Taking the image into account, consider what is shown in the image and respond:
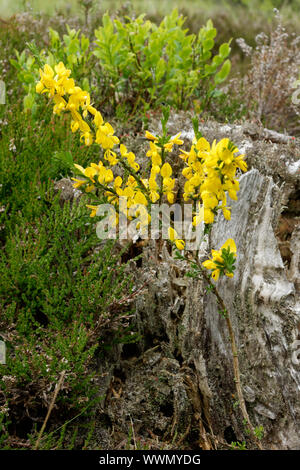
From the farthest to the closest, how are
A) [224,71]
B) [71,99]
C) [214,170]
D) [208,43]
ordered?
[224,71]
[208,43]
[71,99]
[214,170]

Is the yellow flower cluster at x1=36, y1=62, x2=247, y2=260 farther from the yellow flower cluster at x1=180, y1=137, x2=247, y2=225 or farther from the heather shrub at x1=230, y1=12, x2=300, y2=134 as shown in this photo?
the heather shrub at x1=230, y1=12, x2=300, y2=134

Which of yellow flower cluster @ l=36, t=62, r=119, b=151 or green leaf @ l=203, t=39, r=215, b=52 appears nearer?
yellow flower cluster @ l=36, t=62, r=119, b=151

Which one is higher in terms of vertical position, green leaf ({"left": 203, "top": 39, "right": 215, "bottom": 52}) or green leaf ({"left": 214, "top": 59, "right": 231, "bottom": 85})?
green leaf ({"left": 203, "top": 39, "right": 215, "bottom": 52})

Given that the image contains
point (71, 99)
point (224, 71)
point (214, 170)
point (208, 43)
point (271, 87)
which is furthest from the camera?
point (271, 87)

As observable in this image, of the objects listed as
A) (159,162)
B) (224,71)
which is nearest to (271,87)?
(224,71)

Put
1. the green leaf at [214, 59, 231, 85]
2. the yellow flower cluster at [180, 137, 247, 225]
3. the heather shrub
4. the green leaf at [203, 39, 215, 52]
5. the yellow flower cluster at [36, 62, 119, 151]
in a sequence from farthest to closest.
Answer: the heather shrub, the green leaf at [214, 59, 231, 85], the green leaf at [203, 39, 215, 52], the yellow flower cluster at [36, 62, 119, 151], the yellow flower cluster at [180, 137, 247, 225]

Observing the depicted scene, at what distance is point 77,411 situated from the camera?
1.53m

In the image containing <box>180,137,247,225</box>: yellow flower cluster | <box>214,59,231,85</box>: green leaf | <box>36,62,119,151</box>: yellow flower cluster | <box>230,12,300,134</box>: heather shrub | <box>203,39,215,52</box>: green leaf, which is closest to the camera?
<box>180,137,247,225</box>: yellow flower cluster

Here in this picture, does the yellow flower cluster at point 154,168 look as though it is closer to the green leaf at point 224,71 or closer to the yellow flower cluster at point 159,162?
the yellow flower cluster at point 159,162

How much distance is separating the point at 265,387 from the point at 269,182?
33.4 inches

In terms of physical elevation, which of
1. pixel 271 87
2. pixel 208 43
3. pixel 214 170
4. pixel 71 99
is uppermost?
pixel 208 43

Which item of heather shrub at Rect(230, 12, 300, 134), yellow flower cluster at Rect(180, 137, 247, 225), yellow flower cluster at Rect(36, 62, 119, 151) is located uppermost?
heather shrub at Rect(230, 12, 300, 134)

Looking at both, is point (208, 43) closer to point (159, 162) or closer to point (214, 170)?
point (159, 162)

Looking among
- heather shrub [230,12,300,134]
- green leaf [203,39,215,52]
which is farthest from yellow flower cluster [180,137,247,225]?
heather shrub [230,12,300,134]
